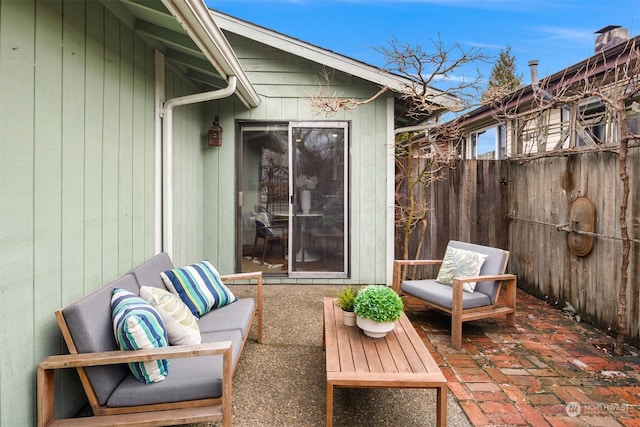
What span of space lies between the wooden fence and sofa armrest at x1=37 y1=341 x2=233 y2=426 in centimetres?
336

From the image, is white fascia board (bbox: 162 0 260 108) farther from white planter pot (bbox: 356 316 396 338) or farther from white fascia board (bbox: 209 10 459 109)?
white planter pot (bbox: 356 316 396 338)

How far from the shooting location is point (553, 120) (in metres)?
6.19

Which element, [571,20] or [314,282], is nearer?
[314,282]

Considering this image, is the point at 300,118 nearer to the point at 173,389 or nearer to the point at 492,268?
the point at 492,268

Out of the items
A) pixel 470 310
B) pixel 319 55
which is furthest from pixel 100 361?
pixel 319 55

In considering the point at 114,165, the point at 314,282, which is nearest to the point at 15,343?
the point at 114,165

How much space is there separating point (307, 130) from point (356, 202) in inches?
45.7

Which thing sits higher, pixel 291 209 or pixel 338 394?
pixel 291 209

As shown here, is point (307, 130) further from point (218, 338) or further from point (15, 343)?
point (15, 343)

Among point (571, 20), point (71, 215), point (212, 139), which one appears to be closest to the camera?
point (71, 215)

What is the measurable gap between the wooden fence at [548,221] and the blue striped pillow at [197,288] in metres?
3.16

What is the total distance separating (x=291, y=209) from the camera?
4805 mm

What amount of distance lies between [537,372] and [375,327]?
137 cm

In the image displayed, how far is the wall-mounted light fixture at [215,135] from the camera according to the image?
461cm
